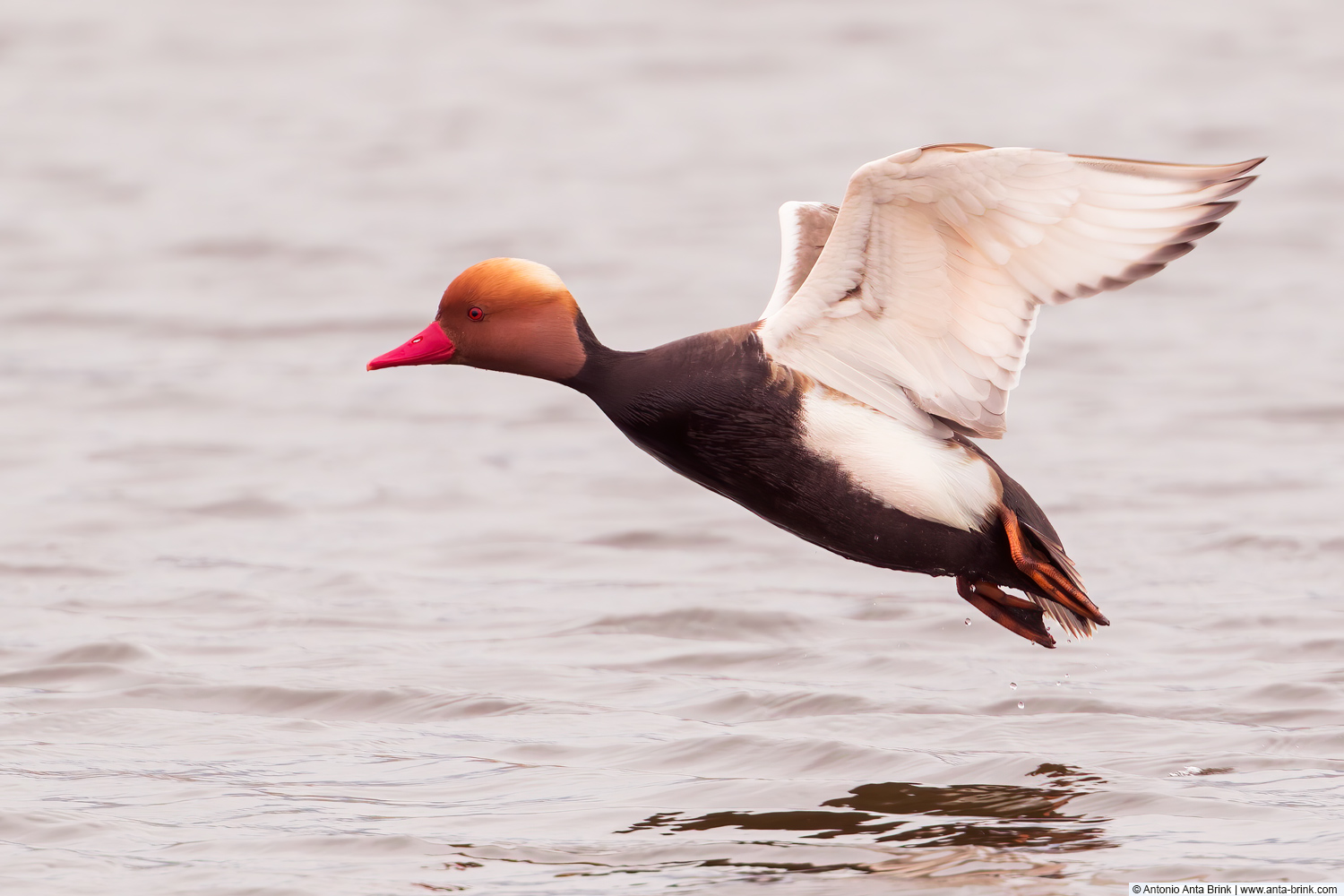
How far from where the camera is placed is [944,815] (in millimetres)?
5875

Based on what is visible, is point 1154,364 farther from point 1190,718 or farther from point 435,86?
point 435,86

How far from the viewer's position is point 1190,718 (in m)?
7.12

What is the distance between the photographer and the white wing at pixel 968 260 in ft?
17.7

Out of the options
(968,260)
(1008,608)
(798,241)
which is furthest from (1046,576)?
(798,241)

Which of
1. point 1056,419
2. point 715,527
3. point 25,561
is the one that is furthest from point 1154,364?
point 25,561

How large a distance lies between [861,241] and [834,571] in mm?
4277

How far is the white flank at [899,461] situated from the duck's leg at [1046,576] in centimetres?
8

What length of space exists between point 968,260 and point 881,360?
423mm

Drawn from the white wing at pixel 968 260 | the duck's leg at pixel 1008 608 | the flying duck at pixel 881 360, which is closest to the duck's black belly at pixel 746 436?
the flying duck at pixel 881 360

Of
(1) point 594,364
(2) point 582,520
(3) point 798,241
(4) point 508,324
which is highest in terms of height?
(3) point 798,241

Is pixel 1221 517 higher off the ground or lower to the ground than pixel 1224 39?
lower

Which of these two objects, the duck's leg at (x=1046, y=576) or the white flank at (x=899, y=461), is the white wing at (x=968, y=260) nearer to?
the white flank at (x=899, y=461)

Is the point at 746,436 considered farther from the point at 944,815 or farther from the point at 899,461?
the point at 944,815

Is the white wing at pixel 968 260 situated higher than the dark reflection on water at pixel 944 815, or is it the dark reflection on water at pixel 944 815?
the white wing at pixel 968 260
